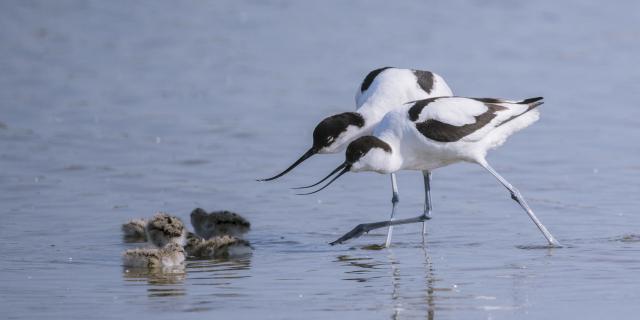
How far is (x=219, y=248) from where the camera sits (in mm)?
10086

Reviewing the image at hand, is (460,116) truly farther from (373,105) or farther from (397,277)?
(397,277)

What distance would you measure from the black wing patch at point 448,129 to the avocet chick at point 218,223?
183 centimetres

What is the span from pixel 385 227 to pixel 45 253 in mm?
2822

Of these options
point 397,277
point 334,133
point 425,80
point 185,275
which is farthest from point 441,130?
point 185,275

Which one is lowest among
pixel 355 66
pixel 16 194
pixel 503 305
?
pixel 503 305

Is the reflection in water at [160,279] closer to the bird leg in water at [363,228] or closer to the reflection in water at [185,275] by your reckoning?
the reflection in water at [185,275]

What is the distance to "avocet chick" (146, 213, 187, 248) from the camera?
10297 mm

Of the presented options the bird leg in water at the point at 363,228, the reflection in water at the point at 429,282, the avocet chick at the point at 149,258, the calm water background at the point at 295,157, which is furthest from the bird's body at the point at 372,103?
the avocet chick at the point at 149,258

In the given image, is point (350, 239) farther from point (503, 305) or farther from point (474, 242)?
point (503, 305)

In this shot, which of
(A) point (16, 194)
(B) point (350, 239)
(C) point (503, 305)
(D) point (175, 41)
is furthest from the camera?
(D) point (175, 41)

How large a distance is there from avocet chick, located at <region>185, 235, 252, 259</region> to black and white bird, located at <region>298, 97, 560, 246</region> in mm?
730

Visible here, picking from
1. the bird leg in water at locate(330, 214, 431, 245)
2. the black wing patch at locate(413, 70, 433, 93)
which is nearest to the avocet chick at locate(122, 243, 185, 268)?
the bird leg in water at locate(330, 214, 431, 245)

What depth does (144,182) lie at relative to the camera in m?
13.2

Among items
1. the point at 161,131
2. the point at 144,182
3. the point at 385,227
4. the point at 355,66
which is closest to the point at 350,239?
the point at 385,227
